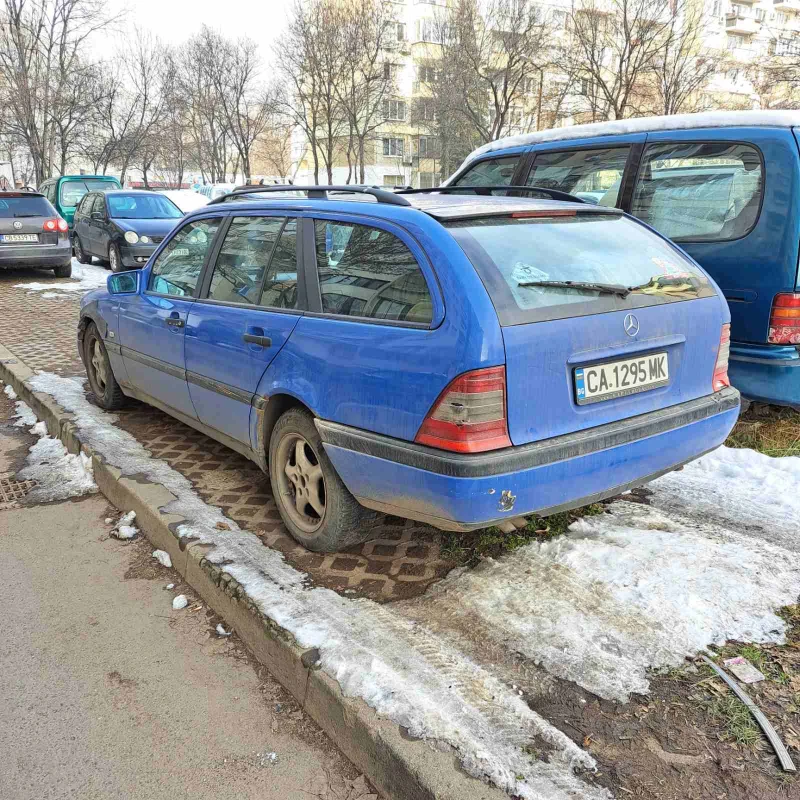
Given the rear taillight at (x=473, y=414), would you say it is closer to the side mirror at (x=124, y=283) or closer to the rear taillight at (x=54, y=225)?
the side mirror at (x=124, y=283)

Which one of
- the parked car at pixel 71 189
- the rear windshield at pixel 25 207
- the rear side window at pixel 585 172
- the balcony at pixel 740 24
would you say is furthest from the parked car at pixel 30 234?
the balcony at pixel 740 24

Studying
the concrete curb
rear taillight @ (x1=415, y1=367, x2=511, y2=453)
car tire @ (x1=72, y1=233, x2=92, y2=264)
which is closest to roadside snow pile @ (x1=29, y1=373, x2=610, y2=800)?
the concrete curb

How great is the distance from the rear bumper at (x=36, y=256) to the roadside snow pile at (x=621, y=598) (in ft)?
41.0

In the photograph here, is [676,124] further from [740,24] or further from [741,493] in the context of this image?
[740,24]

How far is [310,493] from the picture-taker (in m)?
3.45

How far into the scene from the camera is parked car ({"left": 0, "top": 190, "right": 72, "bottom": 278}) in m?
13.0

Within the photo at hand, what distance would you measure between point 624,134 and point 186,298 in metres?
3.25

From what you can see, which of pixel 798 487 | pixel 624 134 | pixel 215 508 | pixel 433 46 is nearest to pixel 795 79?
pixel 624 134

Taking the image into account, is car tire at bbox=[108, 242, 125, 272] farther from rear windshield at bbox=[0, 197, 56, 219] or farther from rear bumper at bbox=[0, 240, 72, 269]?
rear windshield at bbox=[0, 197, 56, 219]

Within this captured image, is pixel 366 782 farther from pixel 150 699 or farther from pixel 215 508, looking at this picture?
pixel 215 508

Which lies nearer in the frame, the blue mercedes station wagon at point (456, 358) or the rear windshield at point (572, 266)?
the blue mercedes station wagon at point (456, 358)

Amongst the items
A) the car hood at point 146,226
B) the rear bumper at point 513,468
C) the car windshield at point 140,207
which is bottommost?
the rear bumper at point 513,468

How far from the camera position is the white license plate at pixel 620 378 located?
2.86 metres

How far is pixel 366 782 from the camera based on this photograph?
7.45 ft
